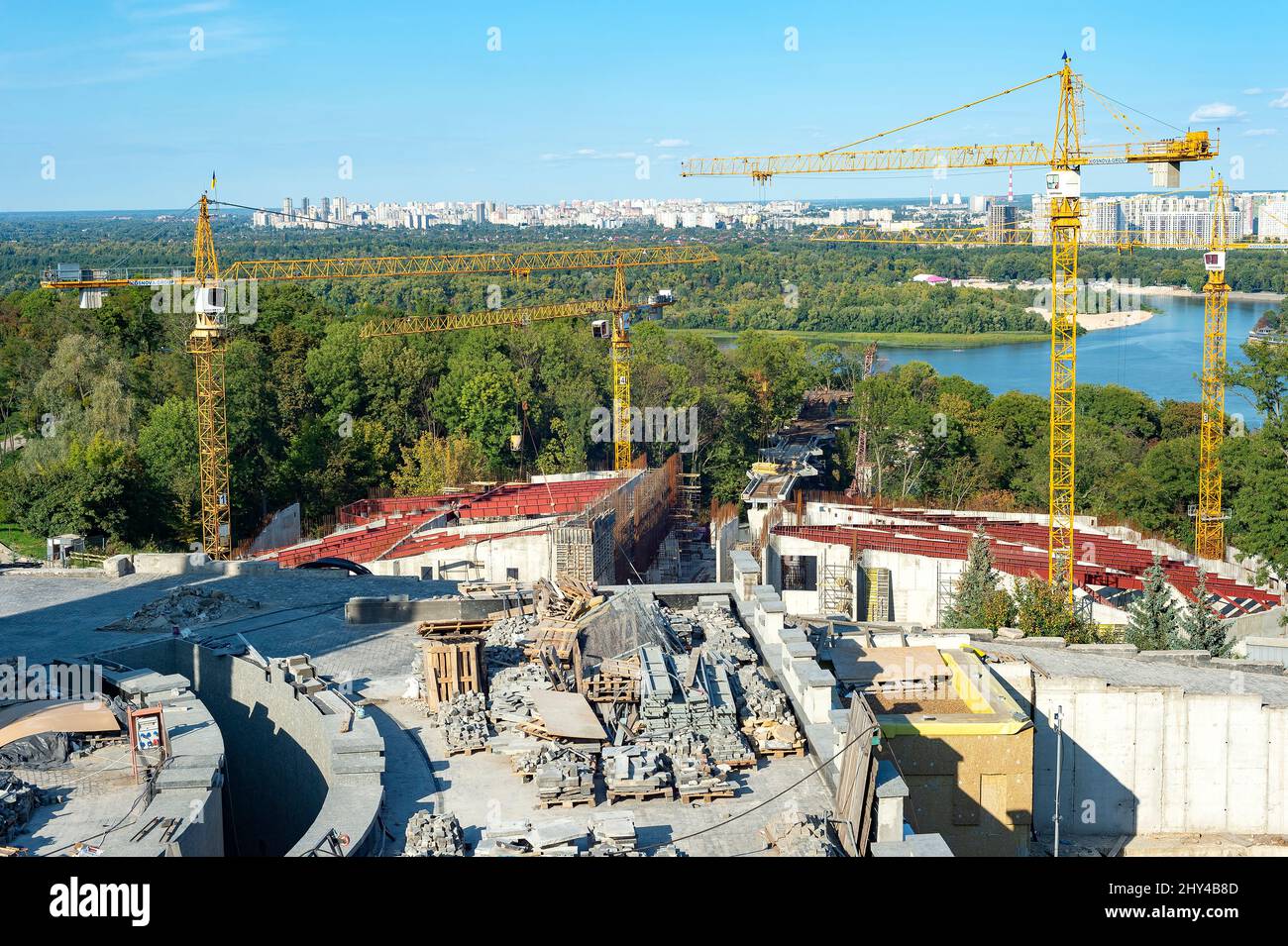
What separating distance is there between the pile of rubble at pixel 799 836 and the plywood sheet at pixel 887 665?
5.06 meters

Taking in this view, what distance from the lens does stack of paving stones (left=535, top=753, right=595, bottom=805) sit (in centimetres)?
1020

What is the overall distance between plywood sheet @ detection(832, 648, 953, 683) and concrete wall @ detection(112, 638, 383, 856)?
558 centimetres

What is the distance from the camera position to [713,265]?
374ft

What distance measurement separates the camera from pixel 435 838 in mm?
9234

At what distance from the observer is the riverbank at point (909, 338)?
94938 millimetres

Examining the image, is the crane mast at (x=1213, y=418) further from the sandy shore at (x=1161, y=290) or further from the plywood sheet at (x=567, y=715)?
the sandy shore at (x=1161, y=290)

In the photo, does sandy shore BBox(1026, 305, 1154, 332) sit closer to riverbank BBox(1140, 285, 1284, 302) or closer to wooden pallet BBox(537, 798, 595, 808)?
riverbank BBox(1140, 285, 1284, 302)

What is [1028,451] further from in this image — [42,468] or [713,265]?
[713,265]

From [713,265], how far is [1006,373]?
37993 mm

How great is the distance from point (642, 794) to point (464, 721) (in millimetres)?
2075
